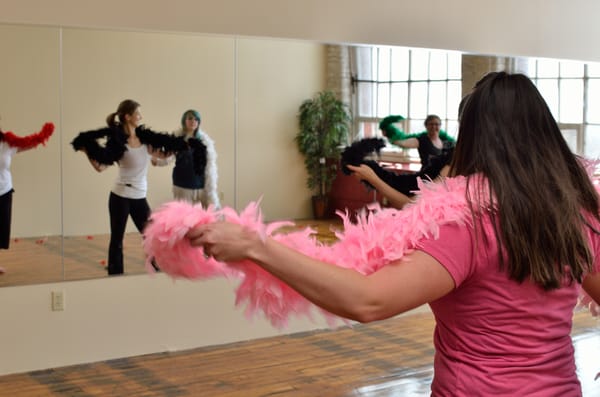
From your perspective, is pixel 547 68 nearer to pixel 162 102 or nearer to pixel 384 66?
pixel 384 66

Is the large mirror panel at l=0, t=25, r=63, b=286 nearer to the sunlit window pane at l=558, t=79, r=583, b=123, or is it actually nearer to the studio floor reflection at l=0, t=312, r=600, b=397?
the studio floor reflection at l=0, t=312, r=600, b=397

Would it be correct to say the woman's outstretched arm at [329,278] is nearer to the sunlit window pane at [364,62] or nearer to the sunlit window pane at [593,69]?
the sunlit window pane at [364,62]

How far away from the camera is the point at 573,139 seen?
748 cm

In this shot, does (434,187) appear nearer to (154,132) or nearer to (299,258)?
(299,258)

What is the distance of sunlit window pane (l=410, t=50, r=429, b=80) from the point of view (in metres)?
6.04

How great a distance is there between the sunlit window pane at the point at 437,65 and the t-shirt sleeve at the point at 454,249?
4.82 metres

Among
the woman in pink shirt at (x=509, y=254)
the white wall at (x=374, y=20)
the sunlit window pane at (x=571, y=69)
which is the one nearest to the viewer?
the woman in pink shirt at (x=509, y=254)

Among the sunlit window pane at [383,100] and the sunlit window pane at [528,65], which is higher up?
the sunlit window pane at [528,65]

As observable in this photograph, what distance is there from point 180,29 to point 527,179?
3.99 meters

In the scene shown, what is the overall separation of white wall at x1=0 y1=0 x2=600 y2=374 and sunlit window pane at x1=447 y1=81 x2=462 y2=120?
0.30 m

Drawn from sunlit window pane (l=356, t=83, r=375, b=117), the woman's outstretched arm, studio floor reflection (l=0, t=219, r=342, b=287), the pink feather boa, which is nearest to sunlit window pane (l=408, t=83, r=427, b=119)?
sunlit window pane (l=356, t=83, r=375, b=117)

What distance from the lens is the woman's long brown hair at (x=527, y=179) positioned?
4.65 ft

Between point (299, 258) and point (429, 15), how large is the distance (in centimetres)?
503

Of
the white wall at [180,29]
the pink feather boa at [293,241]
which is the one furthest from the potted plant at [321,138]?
the pink feather boa at [293,241]
